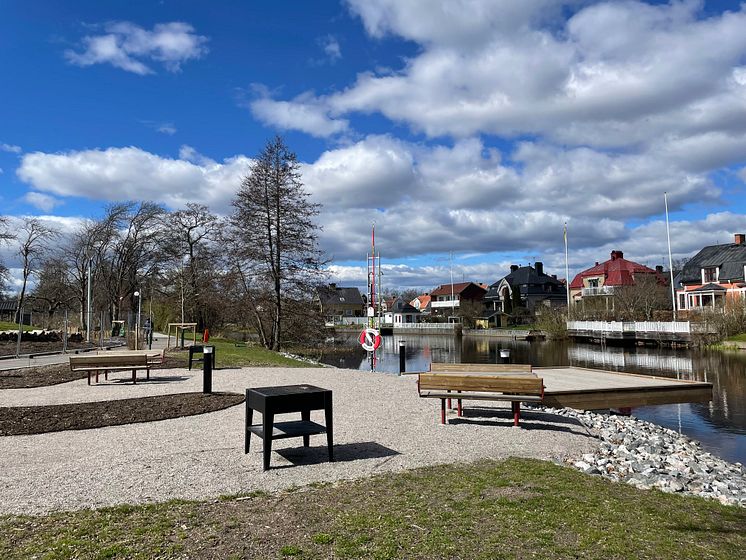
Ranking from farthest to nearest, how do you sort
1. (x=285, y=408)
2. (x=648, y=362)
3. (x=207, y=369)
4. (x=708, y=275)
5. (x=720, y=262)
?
(x=708, y=275)
(x=720, y=262)
(x=648, y=362)
(x=207, y=369)
(x=285, y=408)

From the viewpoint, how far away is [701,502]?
5879mm

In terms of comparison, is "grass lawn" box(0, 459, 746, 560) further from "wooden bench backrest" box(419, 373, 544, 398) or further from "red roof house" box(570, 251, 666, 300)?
"red roof house" box(570, 251, 666, 300)

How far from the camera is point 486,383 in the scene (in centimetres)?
986

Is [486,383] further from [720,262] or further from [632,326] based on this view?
[720,262]

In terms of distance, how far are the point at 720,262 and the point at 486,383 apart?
6196 cm

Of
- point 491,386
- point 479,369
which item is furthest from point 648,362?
point 491,386

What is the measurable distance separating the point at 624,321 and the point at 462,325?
103 ft

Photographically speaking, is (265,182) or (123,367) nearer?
(123,367)

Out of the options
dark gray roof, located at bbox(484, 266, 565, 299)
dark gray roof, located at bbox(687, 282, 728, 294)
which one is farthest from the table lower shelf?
dark gray roof, located at bbox(484, 266, 565, 299)

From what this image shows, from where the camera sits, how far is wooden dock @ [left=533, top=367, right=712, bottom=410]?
13836mm

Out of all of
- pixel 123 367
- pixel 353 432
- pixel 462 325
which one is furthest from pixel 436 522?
pixel 462 325

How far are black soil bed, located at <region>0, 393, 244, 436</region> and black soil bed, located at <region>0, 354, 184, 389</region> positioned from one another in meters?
4.06

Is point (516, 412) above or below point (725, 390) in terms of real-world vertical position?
above

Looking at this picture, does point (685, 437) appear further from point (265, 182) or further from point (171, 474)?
point (265, 182)
